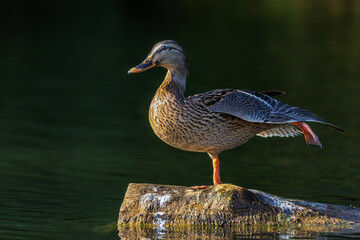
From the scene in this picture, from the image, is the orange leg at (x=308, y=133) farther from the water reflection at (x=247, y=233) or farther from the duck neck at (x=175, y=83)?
the duck neck at (x=175, y=83)

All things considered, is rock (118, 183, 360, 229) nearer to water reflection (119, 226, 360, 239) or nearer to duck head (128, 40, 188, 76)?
water reflection (119, 226, 360, 239)

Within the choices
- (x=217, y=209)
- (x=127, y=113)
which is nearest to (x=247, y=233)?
(x=217, y=209)

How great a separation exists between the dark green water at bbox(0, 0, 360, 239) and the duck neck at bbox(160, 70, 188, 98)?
1750mm

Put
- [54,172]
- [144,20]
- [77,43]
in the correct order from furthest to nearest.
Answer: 1. [144,20]
2. [77,43]
3. [54,172]

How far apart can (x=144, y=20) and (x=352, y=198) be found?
34.1m

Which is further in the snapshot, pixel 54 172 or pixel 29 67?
pixel 29 67

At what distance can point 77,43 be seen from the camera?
31766 mm

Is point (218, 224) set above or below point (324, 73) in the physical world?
below

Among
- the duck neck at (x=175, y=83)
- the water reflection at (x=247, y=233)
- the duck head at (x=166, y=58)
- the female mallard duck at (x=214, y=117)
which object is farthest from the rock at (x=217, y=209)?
the duck head at (x=166, y=58)

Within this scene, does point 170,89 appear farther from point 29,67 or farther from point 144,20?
point 144,20

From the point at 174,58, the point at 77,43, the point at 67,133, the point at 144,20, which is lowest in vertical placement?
the point at 67,133

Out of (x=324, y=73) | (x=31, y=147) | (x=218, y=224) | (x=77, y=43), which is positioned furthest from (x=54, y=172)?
(x=77, y=43)

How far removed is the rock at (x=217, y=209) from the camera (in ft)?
27.7

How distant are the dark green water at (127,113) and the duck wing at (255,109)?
132cm
